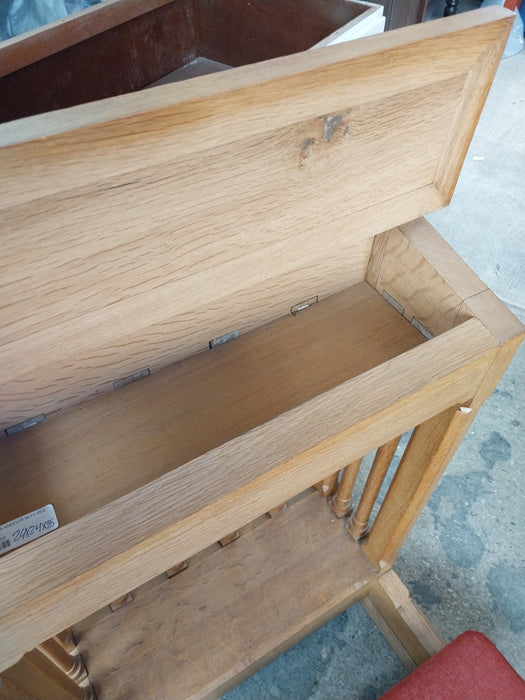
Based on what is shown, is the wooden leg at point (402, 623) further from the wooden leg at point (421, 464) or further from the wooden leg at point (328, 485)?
the wooden leg at point (328, 485)

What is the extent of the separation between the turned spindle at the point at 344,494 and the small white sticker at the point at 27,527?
0.53 metres

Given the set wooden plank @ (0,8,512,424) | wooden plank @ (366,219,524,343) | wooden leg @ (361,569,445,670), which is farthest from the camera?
wooden leg @ (361,569,445,670)

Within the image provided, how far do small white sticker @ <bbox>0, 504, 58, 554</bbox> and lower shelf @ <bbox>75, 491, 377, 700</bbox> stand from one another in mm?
503

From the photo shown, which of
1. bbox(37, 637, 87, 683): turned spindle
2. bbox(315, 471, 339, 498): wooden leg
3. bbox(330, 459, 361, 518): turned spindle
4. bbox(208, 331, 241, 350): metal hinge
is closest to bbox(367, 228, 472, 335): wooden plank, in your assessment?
bbox(208, 331, 241, 350): metal hinge

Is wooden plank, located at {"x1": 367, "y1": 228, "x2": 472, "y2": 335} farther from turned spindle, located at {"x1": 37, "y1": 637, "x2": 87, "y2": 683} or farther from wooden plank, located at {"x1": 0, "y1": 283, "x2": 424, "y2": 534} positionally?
turned spindle, located at {"x1": 37, "y1": 637, "x2": 87, "y2": 683}

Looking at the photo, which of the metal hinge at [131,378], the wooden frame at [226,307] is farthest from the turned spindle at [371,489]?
the metal hinge at [131,378]

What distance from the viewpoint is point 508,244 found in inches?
72.9

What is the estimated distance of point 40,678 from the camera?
62cm

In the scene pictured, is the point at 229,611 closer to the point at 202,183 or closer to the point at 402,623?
the point at 402,623

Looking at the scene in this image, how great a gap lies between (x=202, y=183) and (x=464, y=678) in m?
0.76

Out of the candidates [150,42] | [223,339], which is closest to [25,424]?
[223,339]

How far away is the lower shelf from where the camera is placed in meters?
0.90

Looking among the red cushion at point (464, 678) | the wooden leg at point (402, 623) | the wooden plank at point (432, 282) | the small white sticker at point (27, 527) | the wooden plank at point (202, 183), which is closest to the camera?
the wooden plank at point (202, 183)

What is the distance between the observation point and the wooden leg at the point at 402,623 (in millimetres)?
1024
